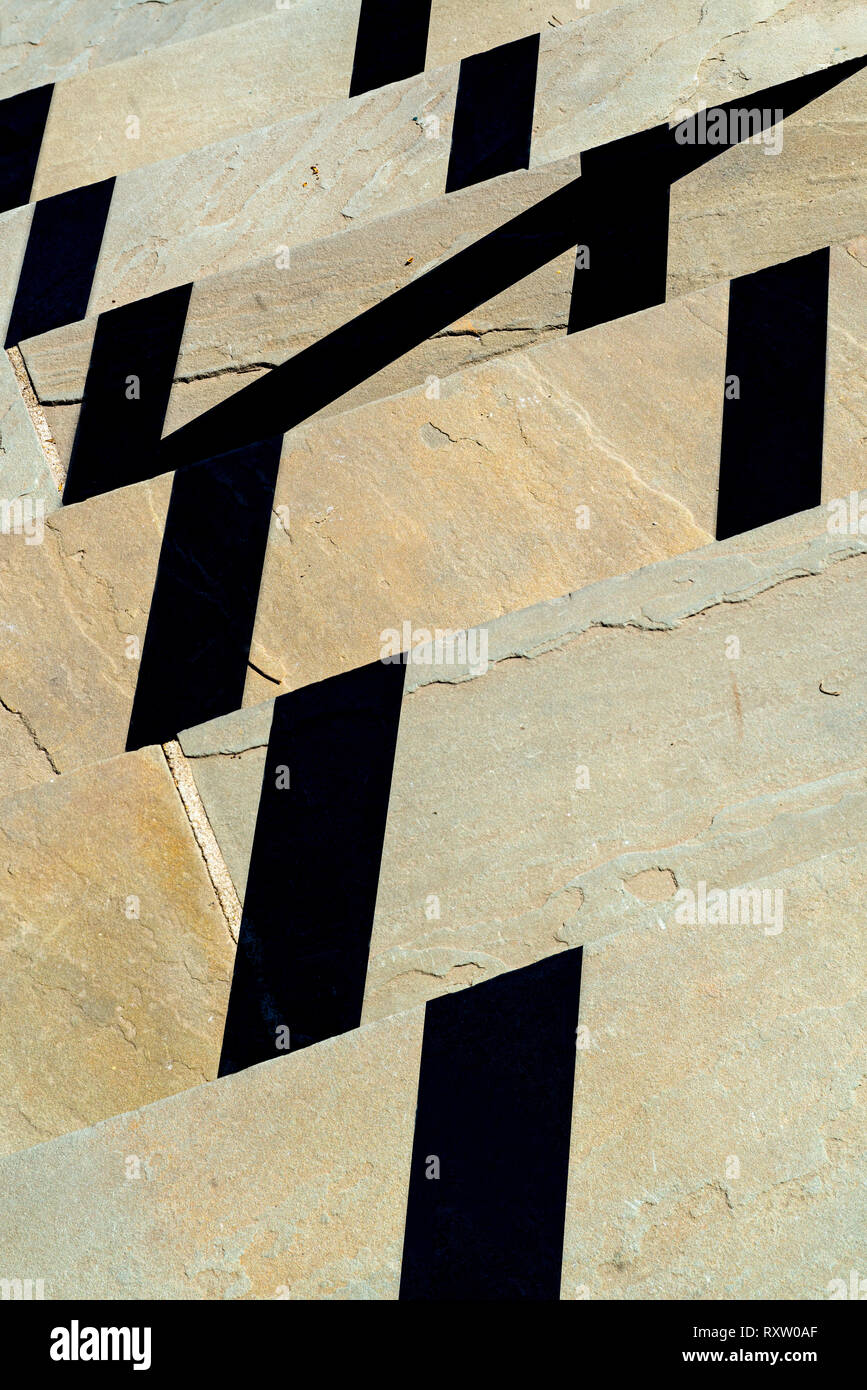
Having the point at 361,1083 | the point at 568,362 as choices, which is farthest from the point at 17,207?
the point at 361,1083

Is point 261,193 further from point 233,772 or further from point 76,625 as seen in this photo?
point 233,772

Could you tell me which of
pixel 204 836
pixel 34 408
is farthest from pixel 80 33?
pixel 204 836

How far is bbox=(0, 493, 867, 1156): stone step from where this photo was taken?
255 centimetres

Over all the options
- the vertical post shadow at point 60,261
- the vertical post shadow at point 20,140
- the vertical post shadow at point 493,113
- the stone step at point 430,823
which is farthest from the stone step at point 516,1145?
the vertical post shadow at point 20,140

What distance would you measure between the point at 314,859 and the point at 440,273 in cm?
177

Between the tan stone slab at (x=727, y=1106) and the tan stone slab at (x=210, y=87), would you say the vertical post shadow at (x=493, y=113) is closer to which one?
the tan stone slab at (x=210, y=87)

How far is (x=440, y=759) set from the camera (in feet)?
8.51

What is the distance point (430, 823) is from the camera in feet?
8.49

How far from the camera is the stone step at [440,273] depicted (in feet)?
9.84

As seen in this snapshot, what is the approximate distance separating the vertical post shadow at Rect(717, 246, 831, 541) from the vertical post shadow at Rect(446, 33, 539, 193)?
3.06 feet

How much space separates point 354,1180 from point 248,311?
8.04 feet

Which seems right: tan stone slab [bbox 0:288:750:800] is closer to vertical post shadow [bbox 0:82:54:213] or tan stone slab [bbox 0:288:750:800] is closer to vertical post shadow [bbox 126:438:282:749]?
vertical post shadow [bbox 126:438:282:749]

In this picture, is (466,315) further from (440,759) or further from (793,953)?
(793,953)

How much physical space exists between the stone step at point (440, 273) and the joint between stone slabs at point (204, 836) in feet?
3.14
